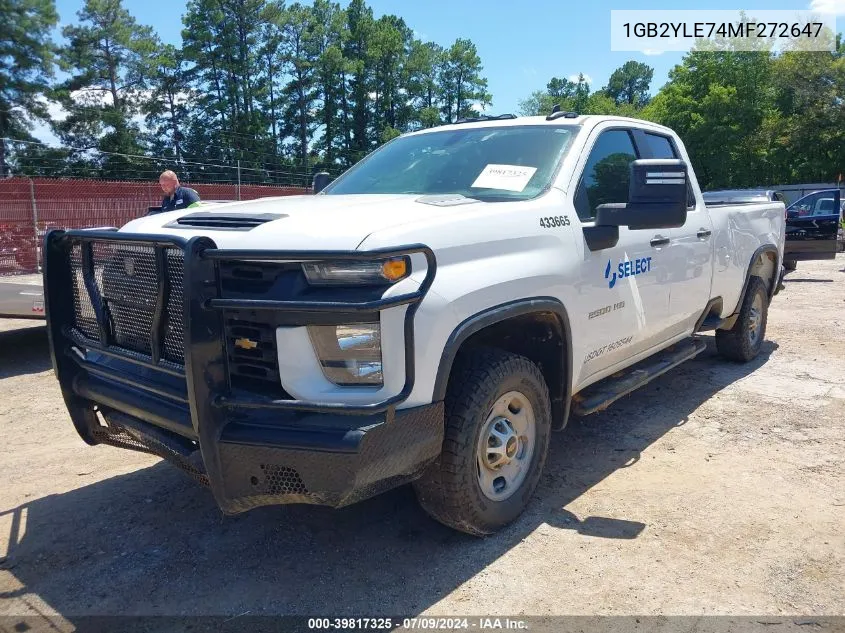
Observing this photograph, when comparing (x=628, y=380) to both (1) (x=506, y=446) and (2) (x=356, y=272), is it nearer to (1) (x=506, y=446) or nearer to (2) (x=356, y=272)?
(1) (x=506, y=446)

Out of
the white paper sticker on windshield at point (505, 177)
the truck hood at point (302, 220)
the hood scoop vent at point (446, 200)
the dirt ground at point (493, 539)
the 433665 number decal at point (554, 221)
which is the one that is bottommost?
the dirt ground at point (493, 539)

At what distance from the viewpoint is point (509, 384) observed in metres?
3.17

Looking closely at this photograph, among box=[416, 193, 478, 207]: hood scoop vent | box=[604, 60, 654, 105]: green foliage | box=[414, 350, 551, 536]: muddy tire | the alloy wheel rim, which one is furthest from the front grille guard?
box=[604, 60, 654, 105]: green foliage

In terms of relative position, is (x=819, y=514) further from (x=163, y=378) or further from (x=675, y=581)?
(x=163, y=378)

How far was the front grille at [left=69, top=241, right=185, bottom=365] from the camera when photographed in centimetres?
Answer: 282

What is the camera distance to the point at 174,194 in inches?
297

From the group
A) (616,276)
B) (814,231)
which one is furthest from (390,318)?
(814,231)

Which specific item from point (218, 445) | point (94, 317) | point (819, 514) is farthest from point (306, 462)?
point (819, 514)

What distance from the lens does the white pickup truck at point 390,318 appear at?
2.56 metres

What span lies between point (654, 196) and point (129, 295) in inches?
102

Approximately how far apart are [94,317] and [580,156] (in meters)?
2.72

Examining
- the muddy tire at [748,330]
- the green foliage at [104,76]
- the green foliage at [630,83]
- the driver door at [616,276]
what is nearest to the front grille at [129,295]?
the driver door at [616,276]

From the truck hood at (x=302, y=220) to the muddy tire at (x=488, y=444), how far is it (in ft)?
2.44

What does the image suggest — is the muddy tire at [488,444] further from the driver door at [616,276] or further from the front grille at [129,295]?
the front grille at [129,295]
